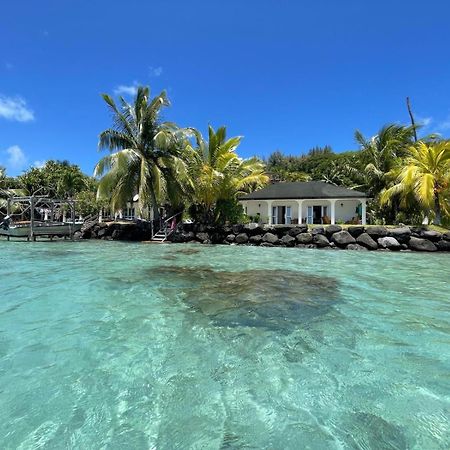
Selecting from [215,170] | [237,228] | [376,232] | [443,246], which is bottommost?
[443,246]

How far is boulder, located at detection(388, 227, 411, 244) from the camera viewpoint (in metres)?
17.0

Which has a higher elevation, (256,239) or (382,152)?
(382,152)

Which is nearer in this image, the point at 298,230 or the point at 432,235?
the point at 432,235

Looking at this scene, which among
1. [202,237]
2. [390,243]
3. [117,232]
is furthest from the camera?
[117,232]

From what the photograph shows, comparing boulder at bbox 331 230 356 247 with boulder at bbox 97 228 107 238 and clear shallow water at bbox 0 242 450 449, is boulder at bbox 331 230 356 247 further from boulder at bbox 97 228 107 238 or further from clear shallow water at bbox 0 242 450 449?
boulder at bbox 97 228 107 238

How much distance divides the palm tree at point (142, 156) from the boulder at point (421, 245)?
521 inches

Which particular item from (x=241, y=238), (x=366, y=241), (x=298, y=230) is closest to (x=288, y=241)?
(x=298, y=230)

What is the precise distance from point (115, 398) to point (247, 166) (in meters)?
21.2

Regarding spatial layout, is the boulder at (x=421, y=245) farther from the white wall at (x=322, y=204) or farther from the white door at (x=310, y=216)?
the white door at (x=310, y=216)

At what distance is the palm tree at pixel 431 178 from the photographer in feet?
58.2

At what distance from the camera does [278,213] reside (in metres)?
27.2

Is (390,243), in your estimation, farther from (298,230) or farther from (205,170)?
(205,170)

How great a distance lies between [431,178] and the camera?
17.8 m

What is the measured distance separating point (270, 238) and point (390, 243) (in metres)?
6.27
